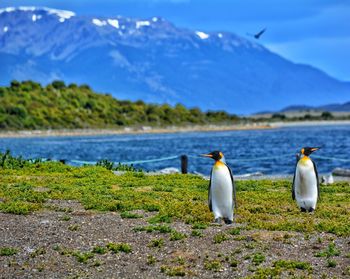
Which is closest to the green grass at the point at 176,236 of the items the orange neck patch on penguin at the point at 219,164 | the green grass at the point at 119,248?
the green grass at the point at 119,248

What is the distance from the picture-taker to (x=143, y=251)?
35.9 ft

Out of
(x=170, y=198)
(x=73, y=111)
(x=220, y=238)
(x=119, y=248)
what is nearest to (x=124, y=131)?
(x=73, y=111)

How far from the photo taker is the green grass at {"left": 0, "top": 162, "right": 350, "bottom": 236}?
12.7 m

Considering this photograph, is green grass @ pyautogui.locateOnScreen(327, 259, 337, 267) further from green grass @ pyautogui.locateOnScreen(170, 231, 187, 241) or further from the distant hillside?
the distant hillside

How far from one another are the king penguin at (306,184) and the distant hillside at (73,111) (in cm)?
9567

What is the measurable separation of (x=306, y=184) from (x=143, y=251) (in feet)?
14.4

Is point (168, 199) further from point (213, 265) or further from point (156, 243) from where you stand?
point (213, 265)

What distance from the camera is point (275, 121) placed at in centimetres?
17400

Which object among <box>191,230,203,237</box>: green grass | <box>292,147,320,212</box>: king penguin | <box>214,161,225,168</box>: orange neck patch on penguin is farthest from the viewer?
<box>292,147,320,212</box>: king penguin

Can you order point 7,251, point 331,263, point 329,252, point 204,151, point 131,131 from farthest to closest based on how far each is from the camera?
point 131,131 < point 204,151 < point 7,251 < point 329,252 < point 331,263

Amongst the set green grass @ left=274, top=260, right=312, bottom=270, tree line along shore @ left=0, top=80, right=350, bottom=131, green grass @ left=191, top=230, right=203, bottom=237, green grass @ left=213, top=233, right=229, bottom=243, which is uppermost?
tree line along shore @ left=0, top=80, right=350, bottom=131

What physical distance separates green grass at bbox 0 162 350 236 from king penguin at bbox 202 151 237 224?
0.87 ft

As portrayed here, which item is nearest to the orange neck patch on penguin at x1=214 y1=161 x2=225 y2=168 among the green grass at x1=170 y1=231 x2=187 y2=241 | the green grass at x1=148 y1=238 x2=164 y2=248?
the green grass at x1=170 y1=231 x2=187 y2=241

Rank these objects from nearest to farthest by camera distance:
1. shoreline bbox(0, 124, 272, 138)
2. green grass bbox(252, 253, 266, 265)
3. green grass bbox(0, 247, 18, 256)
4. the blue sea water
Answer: green grass bbox(252, 253, 266, 265) < green grass bbox(0, 247, 18, 256) < the blue sea water < shoreline bbox(0, 124, 272, 138)
